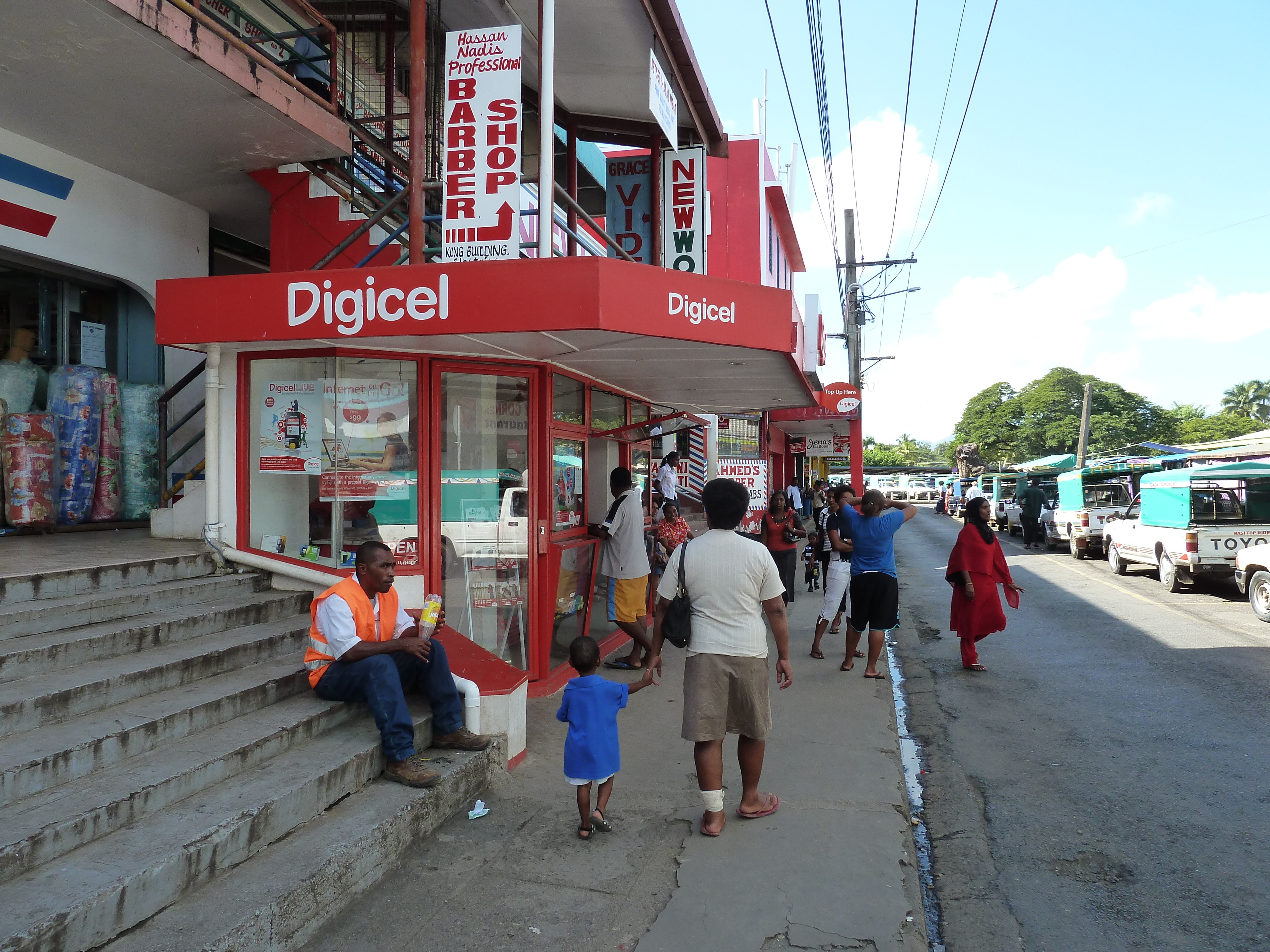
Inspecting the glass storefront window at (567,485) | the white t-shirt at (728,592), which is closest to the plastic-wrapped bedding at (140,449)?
the glass storefront window at (567,485)

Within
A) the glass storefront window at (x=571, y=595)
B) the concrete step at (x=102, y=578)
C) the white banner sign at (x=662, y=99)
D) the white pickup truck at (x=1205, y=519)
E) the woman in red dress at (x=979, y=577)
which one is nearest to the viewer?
the concrete step at (x=102, y=578)

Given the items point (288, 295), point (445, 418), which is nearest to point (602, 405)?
point (445, 418)

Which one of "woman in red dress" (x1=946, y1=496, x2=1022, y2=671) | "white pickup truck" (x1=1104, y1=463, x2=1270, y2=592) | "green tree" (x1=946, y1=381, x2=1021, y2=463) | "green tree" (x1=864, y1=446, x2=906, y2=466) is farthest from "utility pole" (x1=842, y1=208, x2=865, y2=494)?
"green tree" (x1=864, y1=446, x2=906, y2=466)

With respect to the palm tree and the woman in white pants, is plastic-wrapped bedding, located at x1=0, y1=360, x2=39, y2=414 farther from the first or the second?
the palm tree

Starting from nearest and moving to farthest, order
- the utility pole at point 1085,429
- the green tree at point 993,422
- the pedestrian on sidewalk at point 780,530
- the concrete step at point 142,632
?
the concrete step at point 142,632, the pedestrian on sidewalk at point 780,530, the utility pole at point 1085,429, the green tree at point 993,422

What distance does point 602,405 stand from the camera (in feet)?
27.9

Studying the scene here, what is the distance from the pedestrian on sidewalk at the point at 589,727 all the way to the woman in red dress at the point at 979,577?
444 cm

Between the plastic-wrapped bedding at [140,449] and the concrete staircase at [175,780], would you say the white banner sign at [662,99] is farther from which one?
the concrete staircase at [175,780]

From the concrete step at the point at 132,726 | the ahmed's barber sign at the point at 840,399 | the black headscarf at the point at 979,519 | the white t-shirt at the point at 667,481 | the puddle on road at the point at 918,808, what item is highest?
the ahmed's barber sign at the point at 840,399

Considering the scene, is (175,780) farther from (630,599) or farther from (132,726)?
(630,599)

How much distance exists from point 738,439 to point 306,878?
16.3 metres

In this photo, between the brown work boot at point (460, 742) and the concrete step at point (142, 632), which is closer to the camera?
the concrete step at point (142, 632)

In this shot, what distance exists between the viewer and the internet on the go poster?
6102 millimetres

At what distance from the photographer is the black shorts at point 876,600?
7203 millimetres
